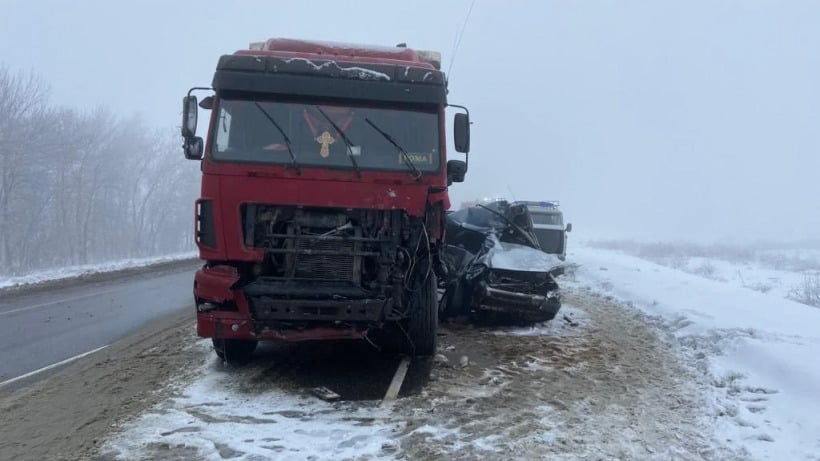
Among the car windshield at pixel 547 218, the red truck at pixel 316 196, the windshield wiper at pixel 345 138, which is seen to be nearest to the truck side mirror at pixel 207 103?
the red truck at pixel 316 196

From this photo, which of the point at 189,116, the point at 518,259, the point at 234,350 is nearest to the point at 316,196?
the point at 189,116

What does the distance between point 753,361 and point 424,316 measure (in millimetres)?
3748

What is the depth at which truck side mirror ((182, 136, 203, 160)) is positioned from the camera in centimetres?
660

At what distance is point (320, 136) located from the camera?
664 centimetres

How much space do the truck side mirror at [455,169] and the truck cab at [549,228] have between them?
41.6 ft

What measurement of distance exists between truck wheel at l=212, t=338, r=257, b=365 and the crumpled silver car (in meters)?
3.11

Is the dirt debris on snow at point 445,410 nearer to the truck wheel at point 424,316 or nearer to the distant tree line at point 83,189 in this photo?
the truck wheel at point 424,316

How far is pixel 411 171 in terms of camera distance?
21.6ft

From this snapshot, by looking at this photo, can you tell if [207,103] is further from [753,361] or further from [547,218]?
[547,218]

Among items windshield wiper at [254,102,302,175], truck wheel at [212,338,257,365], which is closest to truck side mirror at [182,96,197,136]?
windshield wiper at [254,102,302,175]

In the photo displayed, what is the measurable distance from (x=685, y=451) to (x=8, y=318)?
1072 centimetres

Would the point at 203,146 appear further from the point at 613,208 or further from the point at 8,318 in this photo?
the point at 613,208

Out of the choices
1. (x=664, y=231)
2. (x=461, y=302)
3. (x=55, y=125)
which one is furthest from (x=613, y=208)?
(x=461, y=302)

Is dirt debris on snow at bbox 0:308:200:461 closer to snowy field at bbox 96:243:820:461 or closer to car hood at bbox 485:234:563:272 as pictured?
snowy field at bbox 96:243:820:461
